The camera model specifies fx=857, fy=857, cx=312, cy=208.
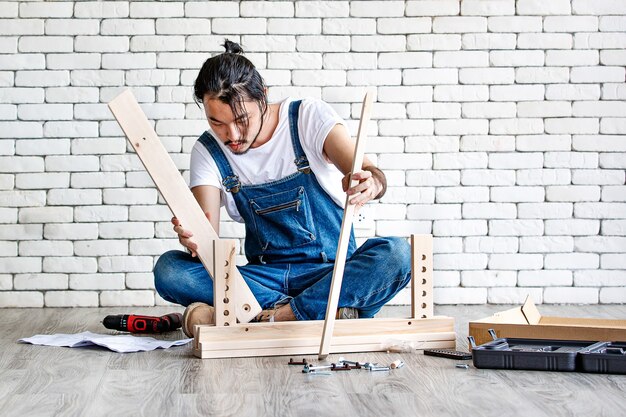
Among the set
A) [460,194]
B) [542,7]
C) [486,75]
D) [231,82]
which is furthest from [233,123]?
[542,7]

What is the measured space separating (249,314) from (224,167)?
1.73 feet

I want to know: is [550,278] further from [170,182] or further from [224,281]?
[170,182]

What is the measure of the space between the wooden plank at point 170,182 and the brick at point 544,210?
1769 millimetres

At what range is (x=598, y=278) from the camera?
396 centimetres

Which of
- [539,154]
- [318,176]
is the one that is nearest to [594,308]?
[539,154]

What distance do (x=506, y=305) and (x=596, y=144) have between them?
85 centimetres

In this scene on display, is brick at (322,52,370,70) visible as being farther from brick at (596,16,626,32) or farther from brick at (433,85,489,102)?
brick at (596,16,626,32)

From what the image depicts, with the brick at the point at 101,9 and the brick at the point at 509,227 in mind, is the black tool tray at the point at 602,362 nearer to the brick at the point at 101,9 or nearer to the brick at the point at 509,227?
the brick at the point at 509,227

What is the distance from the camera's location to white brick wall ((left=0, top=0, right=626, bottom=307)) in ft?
12.7

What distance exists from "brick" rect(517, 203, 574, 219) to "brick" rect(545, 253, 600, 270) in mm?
180

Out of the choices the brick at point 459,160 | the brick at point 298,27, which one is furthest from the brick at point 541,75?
the brick at point 298,27

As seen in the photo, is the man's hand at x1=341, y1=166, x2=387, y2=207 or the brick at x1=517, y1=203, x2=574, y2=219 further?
the brick at x1=517, y1=203, x2=574, y2=219

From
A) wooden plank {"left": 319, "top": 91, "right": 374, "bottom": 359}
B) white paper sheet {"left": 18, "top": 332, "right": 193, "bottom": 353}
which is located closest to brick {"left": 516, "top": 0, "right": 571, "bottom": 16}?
wooden plank {"left": 319, "top": 91, "right": 374, "bottom": 359}

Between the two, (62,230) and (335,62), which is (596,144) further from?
(62,230)
